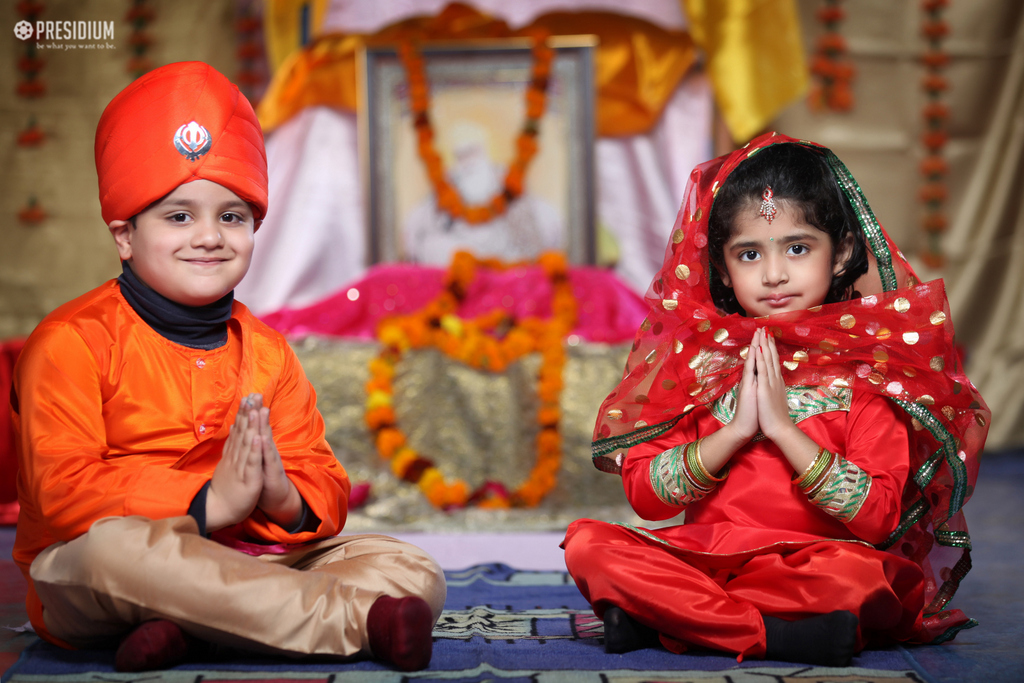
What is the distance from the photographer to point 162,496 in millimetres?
1567

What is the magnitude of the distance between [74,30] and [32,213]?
101 cm

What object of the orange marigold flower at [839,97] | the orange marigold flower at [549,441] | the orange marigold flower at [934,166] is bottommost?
the orange marigold flower at [549,441]

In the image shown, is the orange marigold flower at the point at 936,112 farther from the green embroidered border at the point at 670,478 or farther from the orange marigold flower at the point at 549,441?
the green embroidered border at the point at 670,478

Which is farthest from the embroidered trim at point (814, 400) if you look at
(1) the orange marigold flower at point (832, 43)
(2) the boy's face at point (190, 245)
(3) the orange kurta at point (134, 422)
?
(1) the orange marigold flower at point (832, 43)

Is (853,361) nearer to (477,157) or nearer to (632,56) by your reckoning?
(477,157)

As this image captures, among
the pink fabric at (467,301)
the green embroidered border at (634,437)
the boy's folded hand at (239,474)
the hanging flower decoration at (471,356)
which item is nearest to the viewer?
the boy's folded hand at (239,474)

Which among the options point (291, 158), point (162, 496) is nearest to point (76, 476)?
point (162, 496)

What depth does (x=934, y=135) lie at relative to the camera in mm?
5016

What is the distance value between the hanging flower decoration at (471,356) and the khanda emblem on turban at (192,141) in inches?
79.2

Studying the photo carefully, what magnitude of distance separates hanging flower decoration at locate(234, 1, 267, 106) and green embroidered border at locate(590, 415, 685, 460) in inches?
150

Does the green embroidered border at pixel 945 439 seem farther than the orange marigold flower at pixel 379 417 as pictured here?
No

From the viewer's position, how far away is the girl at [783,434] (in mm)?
1646

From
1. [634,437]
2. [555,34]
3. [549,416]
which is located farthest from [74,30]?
[634,437]

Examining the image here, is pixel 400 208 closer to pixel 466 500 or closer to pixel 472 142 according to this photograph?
pixel 472 142
